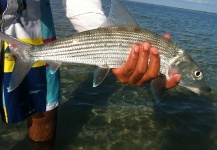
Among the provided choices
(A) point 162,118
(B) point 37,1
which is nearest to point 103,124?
(A) point 162,118

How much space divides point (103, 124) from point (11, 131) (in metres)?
2.31

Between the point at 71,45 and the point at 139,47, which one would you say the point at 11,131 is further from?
the point at 139,47

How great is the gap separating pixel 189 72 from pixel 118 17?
1296 millimetres

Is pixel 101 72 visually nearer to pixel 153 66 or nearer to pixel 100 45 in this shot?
pixel 100 45

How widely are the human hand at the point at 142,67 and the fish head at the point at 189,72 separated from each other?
0.33ft

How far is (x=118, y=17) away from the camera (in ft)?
11.3

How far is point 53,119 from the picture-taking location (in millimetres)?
4559

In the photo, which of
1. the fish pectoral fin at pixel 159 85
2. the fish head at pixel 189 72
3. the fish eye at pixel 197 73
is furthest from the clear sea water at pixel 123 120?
the fish eye at pixel 197 73

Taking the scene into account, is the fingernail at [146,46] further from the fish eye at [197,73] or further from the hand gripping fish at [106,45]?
the fish eye at [197,73]

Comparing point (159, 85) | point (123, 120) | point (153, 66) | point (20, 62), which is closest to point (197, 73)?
point (159, 85)

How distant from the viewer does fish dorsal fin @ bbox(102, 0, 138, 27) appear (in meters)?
3.41

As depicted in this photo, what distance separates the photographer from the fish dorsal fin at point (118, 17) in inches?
134

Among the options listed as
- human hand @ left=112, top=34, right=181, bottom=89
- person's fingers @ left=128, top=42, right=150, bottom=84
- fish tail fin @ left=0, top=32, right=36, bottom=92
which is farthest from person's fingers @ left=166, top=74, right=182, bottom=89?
fish tail fin @ left=0, top=32, right=36, bottom=92

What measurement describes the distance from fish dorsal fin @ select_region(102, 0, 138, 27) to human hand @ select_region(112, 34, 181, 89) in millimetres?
386
